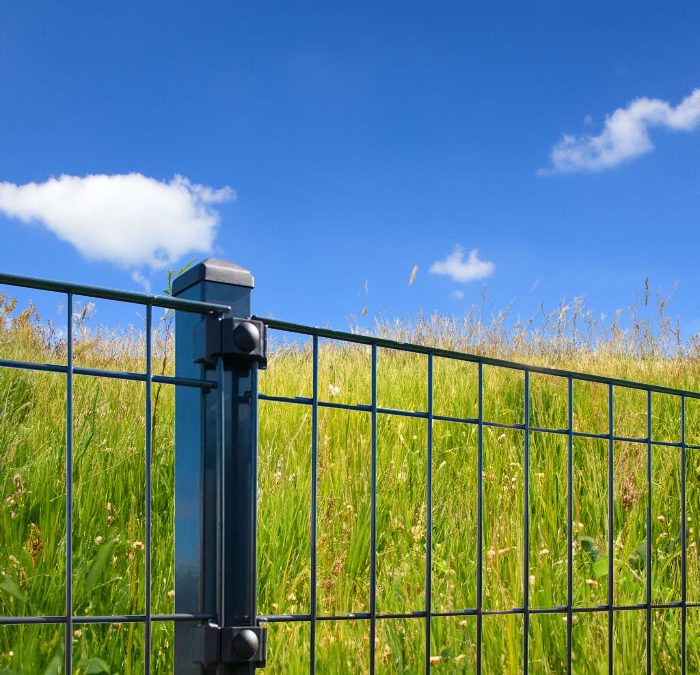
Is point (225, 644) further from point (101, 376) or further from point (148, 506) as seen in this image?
point (101, 376)

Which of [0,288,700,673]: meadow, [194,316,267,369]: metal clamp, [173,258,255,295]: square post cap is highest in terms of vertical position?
[173,258,255,295]: square post cap

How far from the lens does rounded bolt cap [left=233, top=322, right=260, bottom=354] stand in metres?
1.69

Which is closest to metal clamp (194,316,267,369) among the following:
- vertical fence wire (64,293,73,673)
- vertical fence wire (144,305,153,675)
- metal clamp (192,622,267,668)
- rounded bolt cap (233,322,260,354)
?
rounded bolt cap (233,322,260,354)

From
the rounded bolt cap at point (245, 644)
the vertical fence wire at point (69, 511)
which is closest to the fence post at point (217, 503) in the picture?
the rounded bolt cap at point (245, 644)

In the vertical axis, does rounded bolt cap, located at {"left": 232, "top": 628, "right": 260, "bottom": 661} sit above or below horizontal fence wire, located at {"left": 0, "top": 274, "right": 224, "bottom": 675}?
below

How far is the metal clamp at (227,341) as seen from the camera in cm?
168

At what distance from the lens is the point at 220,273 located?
69.2 inches

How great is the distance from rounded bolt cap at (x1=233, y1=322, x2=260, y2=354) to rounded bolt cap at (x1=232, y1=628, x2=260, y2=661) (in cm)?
56

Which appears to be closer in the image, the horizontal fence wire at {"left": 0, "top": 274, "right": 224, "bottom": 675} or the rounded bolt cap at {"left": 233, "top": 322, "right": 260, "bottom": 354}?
the horizontal fence wire at {"left": 0, "top": 274, "right": 224, "bottom": 675}

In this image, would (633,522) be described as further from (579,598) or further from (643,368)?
(643,368)

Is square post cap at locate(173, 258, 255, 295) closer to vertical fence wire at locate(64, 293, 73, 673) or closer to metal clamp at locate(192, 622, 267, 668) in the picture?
vertical fence wire at locate(64, 293, 73, 673)

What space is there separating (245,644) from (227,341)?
23.5 inches

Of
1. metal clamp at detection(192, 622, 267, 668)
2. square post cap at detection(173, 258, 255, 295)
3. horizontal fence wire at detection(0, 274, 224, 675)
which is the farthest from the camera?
square post cap at detection(173, 258, 255, 295)

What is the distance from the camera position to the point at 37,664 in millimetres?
2652
